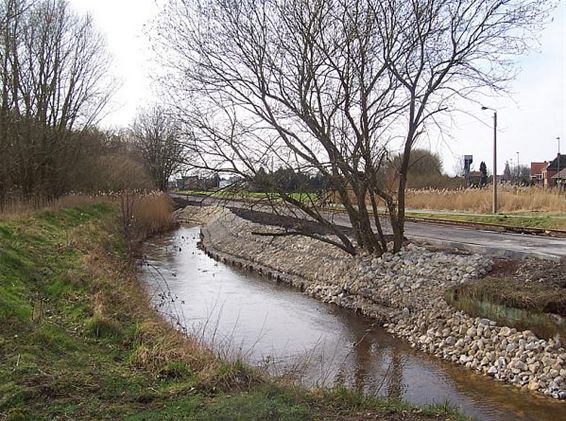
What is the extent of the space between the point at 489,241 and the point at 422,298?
5.62 meters

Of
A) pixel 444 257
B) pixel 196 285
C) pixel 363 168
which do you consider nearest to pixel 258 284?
pixel 196 285

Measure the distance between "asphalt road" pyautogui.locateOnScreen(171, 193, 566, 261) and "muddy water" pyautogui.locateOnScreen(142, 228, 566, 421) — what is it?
3.07m

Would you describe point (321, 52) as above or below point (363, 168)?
above

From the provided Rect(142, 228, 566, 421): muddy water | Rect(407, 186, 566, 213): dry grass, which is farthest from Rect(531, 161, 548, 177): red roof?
Rect(142, 228, 566, 421): muddy water

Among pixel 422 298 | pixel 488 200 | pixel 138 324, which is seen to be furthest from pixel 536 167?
pixel 138 324

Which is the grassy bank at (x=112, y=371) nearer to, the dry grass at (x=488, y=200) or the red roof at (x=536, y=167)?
the dry grass at (x=488, y=200)

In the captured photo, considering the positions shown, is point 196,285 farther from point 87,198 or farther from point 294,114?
point 87,198

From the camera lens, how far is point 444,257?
15.8 meters

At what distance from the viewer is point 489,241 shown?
61.8 feet

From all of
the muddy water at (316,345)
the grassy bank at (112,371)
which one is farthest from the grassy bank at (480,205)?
the grassy bank at (112,371)

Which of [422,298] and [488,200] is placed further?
[488,200]

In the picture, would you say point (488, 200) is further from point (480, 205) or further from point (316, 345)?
point (316, 345)

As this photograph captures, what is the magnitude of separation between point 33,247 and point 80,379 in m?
10.2

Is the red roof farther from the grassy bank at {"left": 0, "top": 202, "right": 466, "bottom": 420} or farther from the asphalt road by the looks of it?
the grassy bank at {"left": 0, "top": 202, "right": 466, "bottom": 420}
